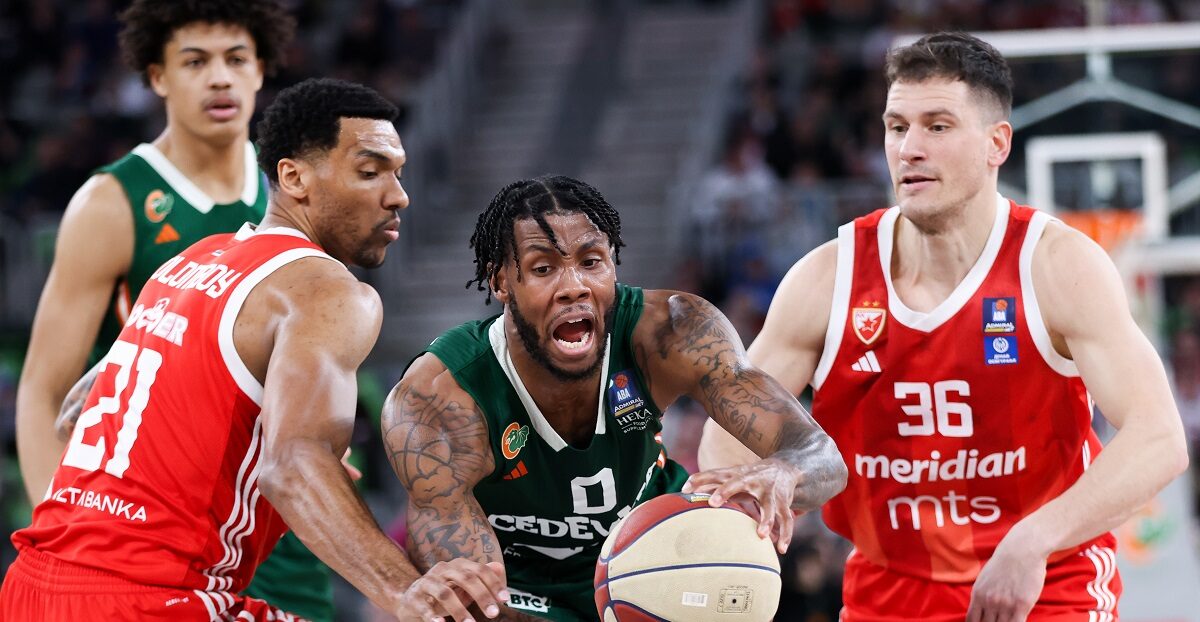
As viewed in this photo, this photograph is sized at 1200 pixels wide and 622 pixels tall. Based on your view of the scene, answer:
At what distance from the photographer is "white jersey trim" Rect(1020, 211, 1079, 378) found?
4.58 metres

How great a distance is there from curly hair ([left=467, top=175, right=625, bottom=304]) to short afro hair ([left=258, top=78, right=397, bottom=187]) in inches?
20.8

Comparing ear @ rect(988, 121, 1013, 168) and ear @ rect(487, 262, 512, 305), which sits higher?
ear @ rect(988, 121, 1013, 168)

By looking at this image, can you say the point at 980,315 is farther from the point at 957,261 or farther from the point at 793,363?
the point at 793,363

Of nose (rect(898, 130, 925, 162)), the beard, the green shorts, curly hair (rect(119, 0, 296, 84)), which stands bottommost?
the green shorts

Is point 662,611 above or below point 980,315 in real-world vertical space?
below

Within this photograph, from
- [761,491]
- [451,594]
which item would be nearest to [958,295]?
[761,491]

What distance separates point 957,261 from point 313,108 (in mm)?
2070

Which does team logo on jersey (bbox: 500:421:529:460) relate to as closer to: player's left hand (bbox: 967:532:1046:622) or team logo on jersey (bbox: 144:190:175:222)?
player's left hand (bbox: 967:532:1046:622)

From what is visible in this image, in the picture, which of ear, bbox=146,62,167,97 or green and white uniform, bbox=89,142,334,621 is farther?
ear, bbox=146,62,167,97

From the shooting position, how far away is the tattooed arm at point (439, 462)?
3.93 metres

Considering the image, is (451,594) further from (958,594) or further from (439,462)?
(958,594)

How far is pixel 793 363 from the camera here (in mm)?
4828

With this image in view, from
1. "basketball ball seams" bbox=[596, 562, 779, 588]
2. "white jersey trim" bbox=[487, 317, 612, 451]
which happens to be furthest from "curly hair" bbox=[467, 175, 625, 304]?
"basketball ball seams" bbox=[596, 562, 779, 588]

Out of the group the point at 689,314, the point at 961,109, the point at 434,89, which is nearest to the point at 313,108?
the point at 689,314
